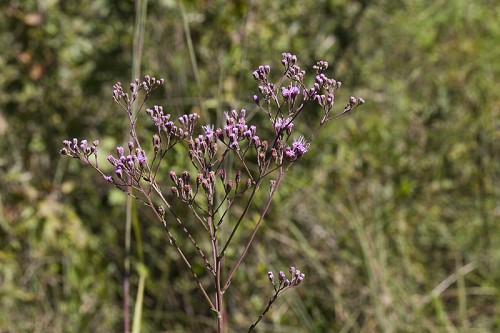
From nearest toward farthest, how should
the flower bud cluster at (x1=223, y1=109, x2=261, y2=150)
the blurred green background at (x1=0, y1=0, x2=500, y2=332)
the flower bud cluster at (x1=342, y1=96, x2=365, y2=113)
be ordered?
the flower bud cluster at (x1=223, y1=109, x2=261, y2=150) < the flower bud cluster at (x1=342, y1=96, x2=365, y2=113) < the blurred green background at (x1=0, y1=0, x2=500, y2=332)

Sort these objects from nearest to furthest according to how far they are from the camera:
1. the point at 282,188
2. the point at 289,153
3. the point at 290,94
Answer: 1. the point at 289,153
2. the point at 290,94
3. the point at 282,188

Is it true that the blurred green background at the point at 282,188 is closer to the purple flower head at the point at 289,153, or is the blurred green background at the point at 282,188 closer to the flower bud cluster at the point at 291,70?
the flower bud cluster at the point at 291,70

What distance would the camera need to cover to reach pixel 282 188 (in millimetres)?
3959

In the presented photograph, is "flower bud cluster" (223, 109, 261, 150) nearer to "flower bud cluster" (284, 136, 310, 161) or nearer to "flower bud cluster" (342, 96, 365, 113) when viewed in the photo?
"flower bud cluster" (284, 136, 310, 161)

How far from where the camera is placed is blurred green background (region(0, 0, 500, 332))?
12.7 ft

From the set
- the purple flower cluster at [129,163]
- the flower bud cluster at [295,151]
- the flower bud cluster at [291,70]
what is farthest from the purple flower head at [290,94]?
the purple flower cluster at [129,163]

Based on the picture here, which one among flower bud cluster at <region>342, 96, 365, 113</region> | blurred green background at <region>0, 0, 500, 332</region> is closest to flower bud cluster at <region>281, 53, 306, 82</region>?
flower bud cluster at <region>342, 96, 365, 113</region>

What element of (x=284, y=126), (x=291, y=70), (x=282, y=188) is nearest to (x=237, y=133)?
(x=284, y=126)

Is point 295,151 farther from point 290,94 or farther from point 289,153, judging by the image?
point 290,94

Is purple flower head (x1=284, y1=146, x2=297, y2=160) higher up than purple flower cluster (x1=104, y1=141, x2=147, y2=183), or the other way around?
purple flower cluster (x1=104, y1=141, x2=147, y2=183)

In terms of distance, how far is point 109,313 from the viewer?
3906mm

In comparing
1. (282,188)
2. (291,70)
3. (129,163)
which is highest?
(282,188)

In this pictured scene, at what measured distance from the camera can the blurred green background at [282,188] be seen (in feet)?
12.7

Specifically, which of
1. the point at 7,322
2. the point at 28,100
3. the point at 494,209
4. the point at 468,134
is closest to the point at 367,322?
the point at 494,209
